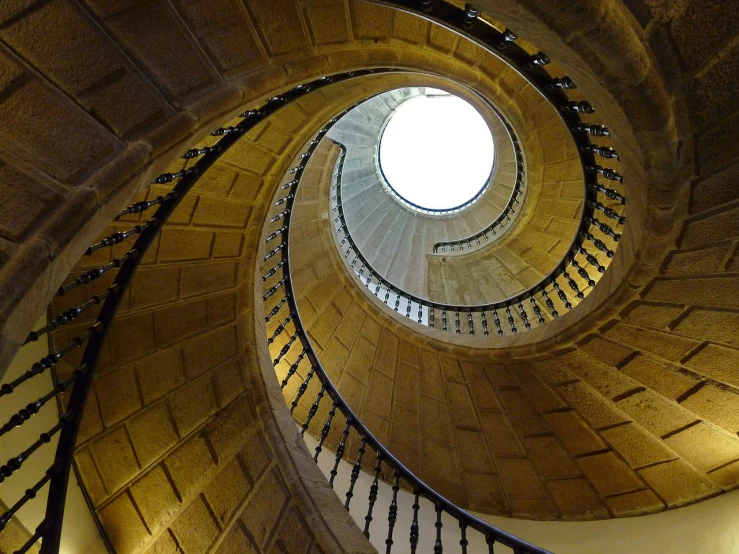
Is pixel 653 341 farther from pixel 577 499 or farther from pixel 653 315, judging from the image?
pixel 577 499

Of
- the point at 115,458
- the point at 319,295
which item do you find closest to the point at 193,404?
the point at 115,458

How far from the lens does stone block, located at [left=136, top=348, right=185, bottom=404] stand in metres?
3.03

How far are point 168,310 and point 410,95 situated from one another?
8897mm

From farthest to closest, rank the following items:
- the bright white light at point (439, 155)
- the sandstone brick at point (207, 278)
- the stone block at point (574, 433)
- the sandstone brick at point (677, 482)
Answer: the bright white light at point (439, 155)
the stone block at point (574, 433)
the sandstone brick at point (677, 482)
the sandstone brick at point (207, 278)

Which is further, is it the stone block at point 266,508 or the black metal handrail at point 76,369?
the stone block at point 266,508

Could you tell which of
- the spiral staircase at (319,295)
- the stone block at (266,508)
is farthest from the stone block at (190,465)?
the stone block at (266,508)

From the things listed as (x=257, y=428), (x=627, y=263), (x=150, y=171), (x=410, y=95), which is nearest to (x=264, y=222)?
(x=257, y=428)

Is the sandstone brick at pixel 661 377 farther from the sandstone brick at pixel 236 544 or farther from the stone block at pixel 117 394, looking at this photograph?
the stone block at pixel 117 394

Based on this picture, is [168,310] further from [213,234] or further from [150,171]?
[150,171]

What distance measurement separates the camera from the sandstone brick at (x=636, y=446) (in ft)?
12.2

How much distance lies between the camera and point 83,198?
1.38m

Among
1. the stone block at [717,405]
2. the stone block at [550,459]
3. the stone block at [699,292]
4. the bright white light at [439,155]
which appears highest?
the bright white light at [439,155]

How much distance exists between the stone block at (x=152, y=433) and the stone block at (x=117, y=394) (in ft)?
0.31

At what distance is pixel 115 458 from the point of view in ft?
9.43
